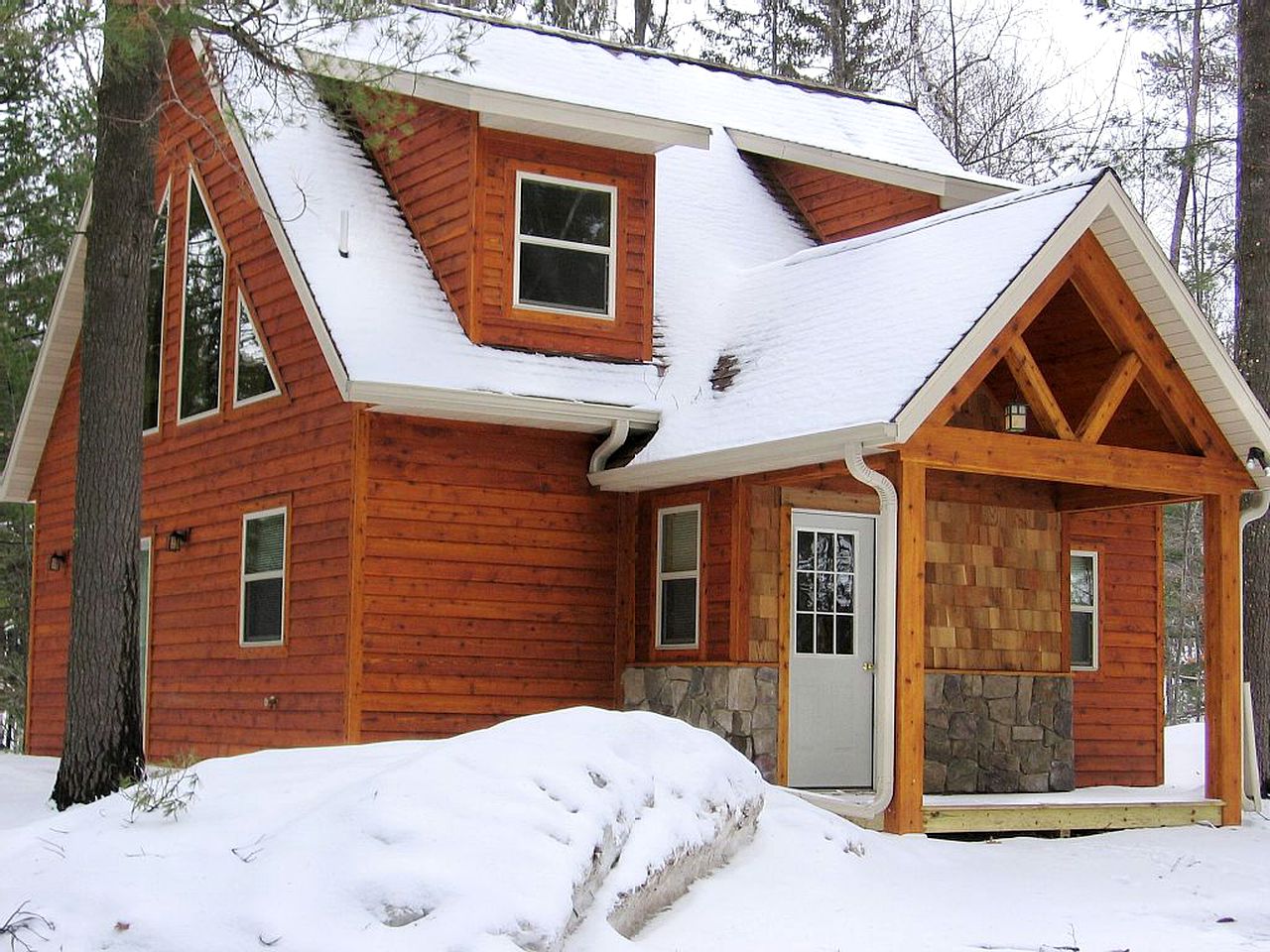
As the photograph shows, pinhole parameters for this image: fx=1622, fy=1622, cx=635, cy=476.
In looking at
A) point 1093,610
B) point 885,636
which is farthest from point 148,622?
point 1093,610

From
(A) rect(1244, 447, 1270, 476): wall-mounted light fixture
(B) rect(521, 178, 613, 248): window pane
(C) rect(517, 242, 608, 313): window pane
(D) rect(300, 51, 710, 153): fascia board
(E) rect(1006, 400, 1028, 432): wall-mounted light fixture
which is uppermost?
(D) rect(300, 51, 710, 153): fascia board

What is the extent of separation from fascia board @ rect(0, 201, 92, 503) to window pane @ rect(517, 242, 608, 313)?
5303 mm

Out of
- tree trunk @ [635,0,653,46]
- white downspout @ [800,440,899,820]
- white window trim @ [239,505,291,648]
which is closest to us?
white downspout @ [800,440,899,820]

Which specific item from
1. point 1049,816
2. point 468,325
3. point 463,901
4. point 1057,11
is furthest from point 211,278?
point 1057,11

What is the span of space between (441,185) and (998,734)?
20.1ft

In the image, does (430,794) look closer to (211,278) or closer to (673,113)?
(211,278)

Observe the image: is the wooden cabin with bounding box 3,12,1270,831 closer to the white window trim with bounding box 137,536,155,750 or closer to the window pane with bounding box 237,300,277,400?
the window pane with bounding box 237,300,277,400

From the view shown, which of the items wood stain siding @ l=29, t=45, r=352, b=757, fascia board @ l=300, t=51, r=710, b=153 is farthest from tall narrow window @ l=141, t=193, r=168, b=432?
fascia board @ l=300, t=51, r=710, b=153

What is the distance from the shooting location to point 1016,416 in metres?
11.5

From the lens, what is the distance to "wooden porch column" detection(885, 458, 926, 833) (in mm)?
9781

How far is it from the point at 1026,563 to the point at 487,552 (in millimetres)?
4327

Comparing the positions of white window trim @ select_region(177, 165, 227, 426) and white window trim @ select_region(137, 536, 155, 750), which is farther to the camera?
white window trim @ select_region(137, 536, 155, 750)

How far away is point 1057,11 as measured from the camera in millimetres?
29000

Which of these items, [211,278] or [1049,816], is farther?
[211,278]
